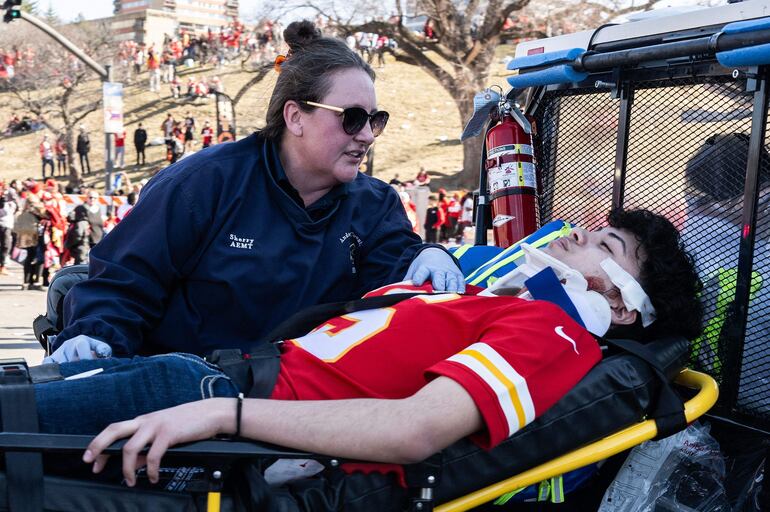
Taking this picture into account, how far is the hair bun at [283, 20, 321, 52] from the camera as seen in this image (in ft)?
11.2

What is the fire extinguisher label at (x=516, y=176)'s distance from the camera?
Result: 154 inches

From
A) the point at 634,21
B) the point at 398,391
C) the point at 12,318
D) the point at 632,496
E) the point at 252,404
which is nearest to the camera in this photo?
the point at 252,404

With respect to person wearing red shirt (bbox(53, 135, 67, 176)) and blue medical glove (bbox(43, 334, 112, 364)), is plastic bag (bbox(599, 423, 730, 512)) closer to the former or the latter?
blue medical glove (bbox(43, 334, 112, 364))

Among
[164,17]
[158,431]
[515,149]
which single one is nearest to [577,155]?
[515,149]

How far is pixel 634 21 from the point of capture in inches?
134

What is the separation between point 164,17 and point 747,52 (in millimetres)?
66961

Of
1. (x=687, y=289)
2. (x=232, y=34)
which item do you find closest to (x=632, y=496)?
(x=687, y=289)

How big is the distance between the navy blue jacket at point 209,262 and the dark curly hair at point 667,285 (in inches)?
43.6

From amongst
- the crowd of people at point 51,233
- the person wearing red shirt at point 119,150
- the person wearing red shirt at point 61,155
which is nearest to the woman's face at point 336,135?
the crowd of people at point 51,233

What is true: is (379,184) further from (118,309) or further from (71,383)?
(71,383)

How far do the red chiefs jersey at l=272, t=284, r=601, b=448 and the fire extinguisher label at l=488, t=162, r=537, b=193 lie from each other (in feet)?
4.72

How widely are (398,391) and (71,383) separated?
88 cm

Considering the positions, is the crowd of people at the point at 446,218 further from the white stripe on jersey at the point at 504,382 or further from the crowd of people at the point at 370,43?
the white stripe on jersey at the point at 504,382

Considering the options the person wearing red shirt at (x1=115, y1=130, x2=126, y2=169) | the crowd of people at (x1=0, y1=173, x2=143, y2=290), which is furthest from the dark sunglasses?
the person wearing red shirt at (x1=115, y1=130, x2=126, y2=169)
